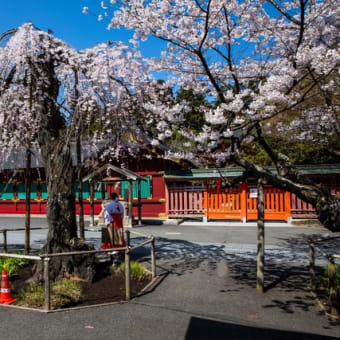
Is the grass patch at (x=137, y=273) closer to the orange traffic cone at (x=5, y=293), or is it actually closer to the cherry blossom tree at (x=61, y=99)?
the cherry blossom tree at (x=61, y=99)

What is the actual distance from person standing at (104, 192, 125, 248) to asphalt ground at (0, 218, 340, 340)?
89cm

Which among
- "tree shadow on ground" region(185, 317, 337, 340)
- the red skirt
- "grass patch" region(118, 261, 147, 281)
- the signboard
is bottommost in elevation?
"tree shadow on ground" region(185, 317, 337, 340)

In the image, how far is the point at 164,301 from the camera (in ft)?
19.8

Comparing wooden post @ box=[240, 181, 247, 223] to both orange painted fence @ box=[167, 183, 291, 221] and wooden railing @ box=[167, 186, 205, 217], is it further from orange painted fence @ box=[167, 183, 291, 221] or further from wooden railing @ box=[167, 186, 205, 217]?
wooden railing @ box=[167, 186, 205, 217]

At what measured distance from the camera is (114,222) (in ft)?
31.3

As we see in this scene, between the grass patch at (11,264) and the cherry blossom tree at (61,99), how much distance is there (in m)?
0.95

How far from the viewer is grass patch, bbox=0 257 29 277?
7.39 metres

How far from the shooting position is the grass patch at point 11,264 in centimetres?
739

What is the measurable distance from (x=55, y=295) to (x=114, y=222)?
3760 millimetres

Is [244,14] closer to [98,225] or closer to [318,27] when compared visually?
[318,27]

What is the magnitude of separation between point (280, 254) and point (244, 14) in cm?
672

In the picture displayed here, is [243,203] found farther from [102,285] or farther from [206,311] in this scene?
[206,311]

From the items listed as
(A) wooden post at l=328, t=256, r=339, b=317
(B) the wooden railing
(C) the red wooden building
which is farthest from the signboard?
(A) wooden post at l=328, t=256, r=339, b=317

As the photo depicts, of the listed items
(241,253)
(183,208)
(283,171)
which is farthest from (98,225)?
(283,171)
